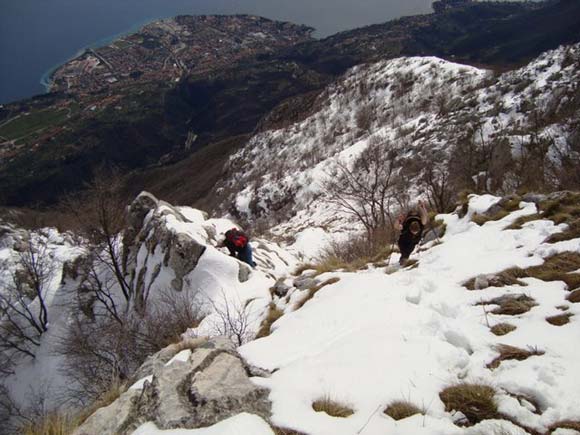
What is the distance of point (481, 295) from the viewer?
15.6 feet

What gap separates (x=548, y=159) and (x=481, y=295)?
51.2ft

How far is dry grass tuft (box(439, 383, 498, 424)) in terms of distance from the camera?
2.80m

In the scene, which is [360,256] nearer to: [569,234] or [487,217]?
[487,217]

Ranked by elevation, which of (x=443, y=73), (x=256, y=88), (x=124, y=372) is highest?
(x=256, y=88)

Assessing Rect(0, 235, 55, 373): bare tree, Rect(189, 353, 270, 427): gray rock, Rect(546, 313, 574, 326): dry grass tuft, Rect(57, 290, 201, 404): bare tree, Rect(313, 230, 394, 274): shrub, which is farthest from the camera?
Rect(0, 235, 55, 373): bare tree

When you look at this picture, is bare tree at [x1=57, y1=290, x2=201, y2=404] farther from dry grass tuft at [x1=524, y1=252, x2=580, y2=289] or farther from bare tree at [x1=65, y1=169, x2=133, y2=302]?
dry grass tuft at [x1=524, y1=252, x2=580, y2=289]

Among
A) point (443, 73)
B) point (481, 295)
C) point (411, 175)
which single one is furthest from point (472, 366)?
point (443, 73)

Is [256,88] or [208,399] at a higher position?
[256,88]

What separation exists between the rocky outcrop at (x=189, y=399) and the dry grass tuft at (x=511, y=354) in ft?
7.49

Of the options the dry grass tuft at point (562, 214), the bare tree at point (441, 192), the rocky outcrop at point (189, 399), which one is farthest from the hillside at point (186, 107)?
the rocky outcrop at point (189, 399)

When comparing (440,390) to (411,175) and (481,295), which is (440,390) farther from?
(411,175)

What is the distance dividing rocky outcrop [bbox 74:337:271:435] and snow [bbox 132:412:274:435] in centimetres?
9

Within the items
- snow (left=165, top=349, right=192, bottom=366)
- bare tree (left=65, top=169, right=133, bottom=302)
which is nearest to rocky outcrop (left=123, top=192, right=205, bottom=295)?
bare tree (left=65, top=169, right=133, bottom=302)

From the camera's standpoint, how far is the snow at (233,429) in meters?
3.10
